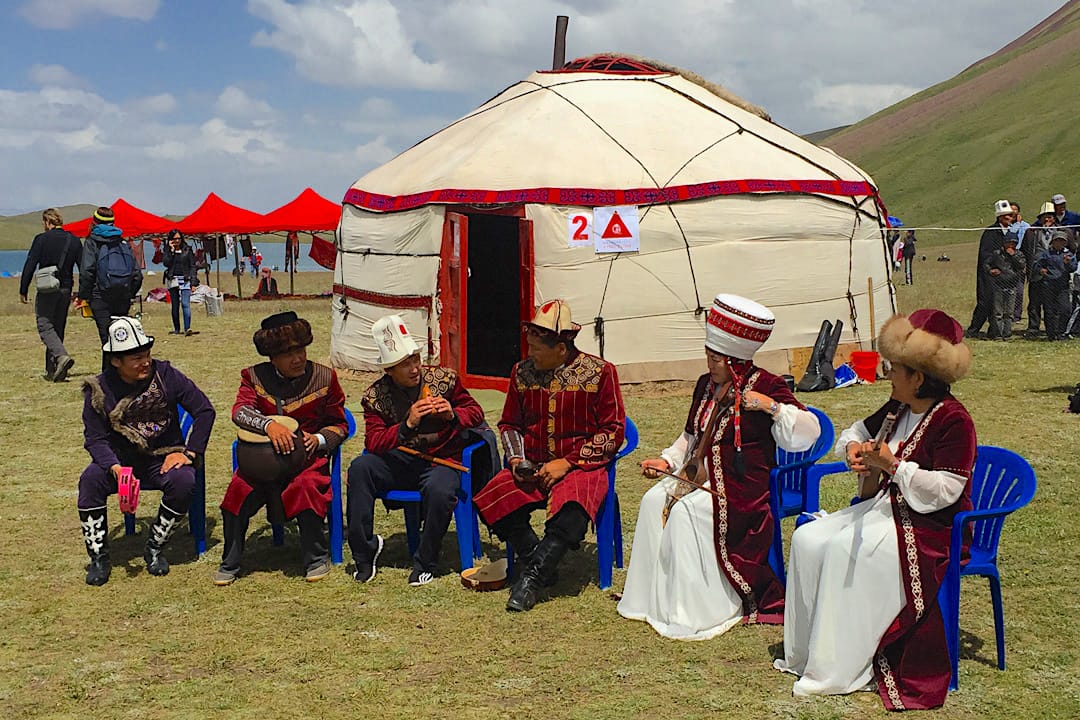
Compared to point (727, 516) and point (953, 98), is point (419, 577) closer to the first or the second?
point (727, 516)

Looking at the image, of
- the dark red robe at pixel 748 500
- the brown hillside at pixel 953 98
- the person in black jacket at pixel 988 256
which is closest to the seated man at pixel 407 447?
the dark red robe at pixel 748 500

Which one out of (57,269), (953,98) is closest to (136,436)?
(57,269)

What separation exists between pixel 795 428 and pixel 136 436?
3190 mm

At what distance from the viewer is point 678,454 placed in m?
4.81

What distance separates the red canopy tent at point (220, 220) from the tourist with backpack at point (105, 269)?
44.8 ft

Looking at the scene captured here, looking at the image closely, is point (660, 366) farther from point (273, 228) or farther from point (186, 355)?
point (273, 228)

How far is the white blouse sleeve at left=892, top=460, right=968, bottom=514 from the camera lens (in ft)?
12.3

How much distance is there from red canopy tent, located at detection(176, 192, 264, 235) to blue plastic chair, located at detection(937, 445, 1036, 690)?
878 inches

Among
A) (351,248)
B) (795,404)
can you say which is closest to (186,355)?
(351,248)

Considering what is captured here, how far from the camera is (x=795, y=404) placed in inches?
175

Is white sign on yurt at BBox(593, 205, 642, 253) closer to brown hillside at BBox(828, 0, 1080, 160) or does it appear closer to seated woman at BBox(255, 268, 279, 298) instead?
seated woman at BBox(255, 268, 279, 298)

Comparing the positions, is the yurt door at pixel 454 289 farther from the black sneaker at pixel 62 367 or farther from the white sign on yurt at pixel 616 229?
the black sneaker at pixel 62 367

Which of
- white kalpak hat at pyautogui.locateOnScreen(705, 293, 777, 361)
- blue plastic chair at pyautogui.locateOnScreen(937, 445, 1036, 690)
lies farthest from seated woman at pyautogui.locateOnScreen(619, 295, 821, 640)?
blue plastic chair at pyautogui.locateOnScreen(937, 445, 1036, 690)

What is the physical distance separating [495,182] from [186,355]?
5653mm
